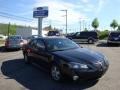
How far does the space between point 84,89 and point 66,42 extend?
3.07 m

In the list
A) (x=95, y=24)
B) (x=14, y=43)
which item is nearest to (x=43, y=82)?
(x=14, y=43)

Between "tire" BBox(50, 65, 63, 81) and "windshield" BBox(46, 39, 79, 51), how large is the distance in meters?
0.96

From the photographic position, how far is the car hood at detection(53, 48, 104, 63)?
8328mm

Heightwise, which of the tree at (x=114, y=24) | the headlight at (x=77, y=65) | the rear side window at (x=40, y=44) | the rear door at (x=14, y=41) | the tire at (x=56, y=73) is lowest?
the tire at (x=56, y=73)

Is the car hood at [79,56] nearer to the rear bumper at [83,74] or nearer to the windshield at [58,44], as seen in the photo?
the rear bumper at [83,74]

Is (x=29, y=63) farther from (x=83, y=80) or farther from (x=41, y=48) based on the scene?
(x=83, y=80)

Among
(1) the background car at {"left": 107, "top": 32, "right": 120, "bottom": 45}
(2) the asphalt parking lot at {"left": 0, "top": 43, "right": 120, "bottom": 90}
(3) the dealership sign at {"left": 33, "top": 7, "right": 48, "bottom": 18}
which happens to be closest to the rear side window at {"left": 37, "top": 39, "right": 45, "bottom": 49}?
(2) the asphalt parking lot at {"left": 0, "top": 43, "right": 120, "bottom": 90}

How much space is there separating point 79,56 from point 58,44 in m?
1.78

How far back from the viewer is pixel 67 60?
27.6 ft

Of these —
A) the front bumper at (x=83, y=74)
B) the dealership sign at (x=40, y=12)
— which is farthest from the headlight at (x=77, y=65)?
the dealership sign at (x=40, y=12)

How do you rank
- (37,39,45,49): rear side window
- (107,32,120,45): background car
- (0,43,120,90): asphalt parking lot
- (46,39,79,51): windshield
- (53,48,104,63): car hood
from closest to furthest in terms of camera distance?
(0,43,120,90): asphalt parking lot → (53,48,104,63): car hood → (46,39,79,51): windshield → (37,39,45,49): rear side window → (107,32,120,45): background car

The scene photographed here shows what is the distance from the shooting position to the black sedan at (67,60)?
8062mm

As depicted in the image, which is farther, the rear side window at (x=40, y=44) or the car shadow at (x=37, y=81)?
the rear side window at (x=40, y=44)

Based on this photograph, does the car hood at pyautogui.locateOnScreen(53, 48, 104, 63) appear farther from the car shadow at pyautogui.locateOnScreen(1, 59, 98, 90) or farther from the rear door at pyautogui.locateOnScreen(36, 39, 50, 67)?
the car shadow at pyautogui.locateOnScreen(1, 59, 98, 90)
